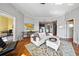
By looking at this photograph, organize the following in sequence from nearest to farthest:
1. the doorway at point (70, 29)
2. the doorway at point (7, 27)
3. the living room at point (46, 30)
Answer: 1. the doorway at point (7, 27)
2. the living room at point (46, 30)
3. the doorway at point (70, 29)

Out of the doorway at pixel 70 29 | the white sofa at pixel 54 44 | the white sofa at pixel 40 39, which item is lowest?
the white sofa at pixel 54 44

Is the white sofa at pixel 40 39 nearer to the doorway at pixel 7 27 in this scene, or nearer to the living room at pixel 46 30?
the living room at pixel 46 30

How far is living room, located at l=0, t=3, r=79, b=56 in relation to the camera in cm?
228

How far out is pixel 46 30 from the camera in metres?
2.34

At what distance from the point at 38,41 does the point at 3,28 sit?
1.01 meters

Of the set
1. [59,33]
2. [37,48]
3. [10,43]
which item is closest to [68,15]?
[59,33]

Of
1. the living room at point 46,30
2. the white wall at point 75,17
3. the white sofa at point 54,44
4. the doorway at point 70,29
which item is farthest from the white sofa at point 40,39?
the white wall at point 75,17

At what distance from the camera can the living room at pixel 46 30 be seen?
2279 millimetres

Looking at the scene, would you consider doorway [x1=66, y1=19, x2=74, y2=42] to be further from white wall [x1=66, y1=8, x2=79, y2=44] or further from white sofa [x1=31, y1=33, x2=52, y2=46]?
white sofa [x1=31, y1=33, x2=52, y2=46]

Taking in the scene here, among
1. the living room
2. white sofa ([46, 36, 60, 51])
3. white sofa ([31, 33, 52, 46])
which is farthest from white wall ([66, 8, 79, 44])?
white sofa ([31, 33, 52, 46])

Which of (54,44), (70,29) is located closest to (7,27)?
(54,44)

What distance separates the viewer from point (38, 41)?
2418 millimetres

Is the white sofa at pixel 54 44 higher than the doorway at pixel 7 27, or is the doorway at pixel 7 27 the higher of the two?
the doorway at pixel 7 27

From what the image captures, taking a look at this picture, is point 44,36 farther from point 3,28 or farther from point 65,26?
point 3,28
